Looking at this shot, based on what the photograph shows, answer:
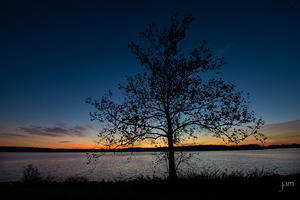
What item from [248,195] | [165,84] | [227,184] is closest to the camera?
[248,195]

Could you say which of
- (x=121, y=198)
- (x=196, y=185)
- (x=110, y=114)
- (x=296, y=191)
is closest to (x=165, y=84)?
(x=110, y=114)

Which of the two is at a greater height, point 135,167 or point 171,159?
point 171,159

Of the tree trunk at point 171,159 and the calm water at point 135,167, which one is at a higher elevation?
the tree trunk at point 171,159

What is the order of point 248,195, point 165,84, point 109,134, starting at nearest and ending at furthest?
1. point 248,195
2. point 109,134
3. point 165,84

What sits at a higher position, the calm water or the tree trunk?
the tree trunk

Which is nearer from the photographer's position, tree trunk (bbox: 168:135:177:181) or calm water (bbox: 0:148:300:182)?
tree trunk (bbox: 168:135:177:181)

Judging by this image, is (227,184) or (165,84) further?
(165,84)

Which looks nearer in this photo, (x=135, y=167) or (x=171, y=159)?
(x=171, y=159)

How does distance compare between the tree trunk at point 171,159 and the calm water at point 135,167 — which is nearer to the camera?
the tree trunk at point 171,159

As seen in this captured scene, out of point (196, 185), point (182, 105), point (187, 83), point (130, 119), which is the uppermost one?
point (187, 83)

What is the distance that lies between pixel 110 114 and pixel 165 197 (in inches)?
250

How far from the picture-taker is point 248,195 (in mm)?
6918

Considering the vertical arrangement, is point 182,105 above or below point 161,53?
below

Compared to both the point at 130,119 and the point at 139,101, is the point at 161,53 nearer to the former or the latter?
the point at 139,101
